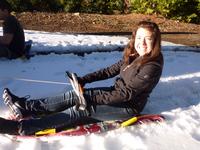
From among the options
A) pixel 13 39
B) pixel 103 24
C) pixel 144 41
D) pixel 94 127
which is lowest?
pixel 103 24

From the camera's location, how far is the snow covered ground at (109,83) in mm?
5062

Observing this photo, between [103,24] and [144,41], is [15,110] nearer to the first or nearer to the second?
[144,41]

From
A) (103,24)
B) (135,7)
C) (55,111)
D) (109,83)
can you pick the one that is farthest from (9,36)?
(135,7)

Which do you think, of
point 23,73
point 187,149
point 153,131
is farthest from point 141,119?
point 23,73

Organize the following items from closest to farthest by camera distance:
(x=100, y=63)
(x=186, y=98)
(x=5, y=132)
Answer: (x=5, y=132), (x=186, y=98), (x=100, y=63)

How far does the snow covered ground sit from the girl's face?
2.82 feet

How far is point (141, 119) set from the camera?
5547 millimetres

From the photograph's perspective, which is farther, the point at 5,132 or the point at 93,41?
the point at 93,41

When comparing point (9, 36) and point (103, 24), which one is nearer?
point (9, 36)

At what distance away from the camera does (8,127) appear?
4.96m

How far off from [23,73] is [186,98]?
7.68 ft

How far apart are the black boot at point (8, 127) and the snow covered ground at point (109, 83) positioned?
0.08 meters

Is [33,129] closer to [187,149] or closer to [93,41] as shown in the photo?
[187,149]

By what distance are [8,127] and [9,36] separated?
8.72 feet
